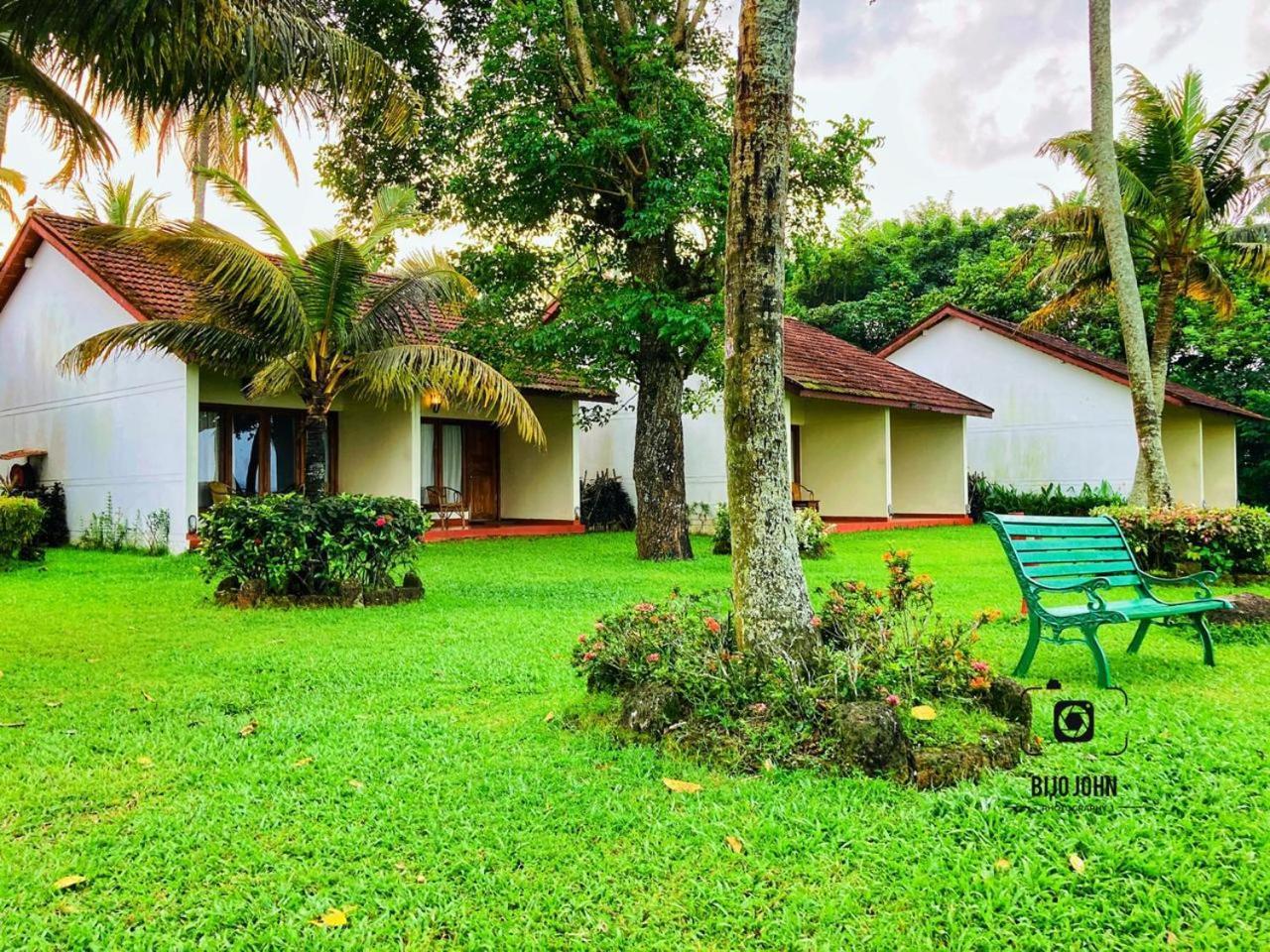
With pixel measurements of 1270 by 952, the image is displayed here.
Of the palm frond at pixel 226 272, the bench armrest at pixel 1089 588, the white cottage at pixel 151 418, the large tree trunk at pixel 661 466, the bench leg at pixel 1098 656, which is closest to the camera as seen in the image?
the bench leg at pixel 1098 656

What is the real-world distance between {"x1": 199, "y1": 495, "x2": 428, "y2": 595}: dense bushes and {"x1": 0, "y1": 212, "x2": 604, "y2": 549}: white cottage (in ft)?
18.4

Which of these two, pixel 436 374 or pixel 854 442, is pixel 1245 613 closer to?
pixel 436 374

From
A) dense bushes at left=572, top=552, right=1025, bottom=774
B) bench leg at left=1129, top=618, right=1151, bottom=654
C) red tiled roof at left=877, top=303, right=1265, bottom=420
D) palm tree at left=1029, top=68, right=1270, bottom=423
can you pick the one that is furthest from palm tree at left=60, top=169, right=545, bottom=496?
red tiled roof at left=877, top=303, right=1265, bottom=420

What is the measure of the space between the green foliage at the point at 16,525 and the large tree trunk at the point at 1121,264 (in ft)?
51.3

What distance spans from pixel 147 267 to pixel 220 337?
322 inches

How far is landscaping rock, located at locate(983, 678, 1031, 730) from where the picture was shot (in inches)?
162

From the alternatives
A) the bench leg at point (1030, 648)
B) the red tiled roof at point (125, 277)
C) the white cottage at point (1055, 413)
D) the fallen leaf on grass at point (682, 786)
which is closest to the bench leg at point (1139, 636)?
the bench leg at point (1030, 648)

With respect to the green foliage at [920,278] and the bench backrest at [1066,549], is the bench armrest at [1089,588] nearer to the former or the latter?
the bench backrest at [1066,549]

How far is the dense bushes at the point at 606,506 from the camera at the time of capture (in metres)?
20.8

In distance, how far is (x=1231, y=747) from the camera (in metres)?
4.03

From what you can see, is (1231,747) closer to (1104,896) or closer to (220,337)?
(1104,896)

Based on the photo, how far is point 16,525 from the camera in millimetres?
12508

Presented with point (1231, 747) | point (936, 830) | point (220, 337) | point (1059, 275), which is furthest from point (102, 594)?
point (1059, 275)

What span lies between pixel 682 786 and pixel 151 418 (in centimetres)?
1389
